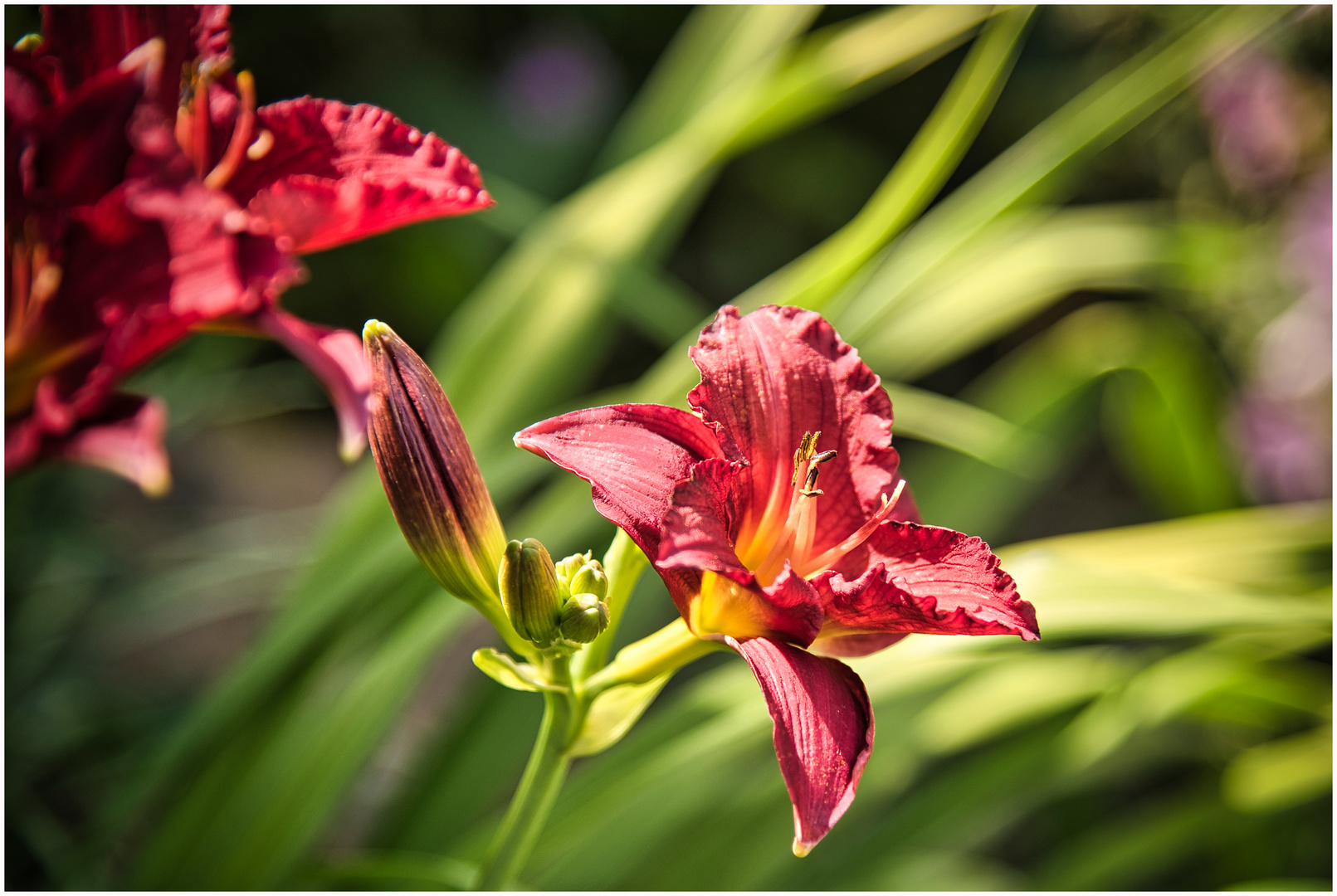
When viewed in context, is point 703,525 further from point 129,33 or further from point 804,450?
point 129,33

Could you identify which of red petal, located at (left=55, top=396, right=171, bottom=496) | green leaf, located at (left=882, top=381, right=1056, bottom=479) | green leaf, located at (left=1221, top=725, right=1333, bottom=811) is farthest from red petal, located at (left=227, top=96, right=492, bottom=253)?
green leaf, located at (left=1221, top=725, right=1333, bottom=811)

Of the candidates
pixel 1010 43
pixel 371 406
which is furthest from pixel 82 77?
pixel 1010 43

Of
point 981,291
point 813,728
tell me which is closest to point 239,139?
point 813,728

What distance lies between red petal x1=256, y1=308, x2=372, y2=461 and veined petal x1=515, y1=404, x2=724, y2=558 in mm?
104

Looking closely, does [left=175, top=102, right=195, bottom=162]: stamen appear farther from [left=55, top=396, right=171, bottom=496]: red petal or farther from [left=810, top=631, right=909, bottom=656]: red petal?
[left=810, top=631, right=909, bottom=656]: red petal

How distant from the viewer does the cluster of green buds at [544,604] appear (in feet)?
0.96

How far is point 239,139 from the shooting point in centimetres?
41

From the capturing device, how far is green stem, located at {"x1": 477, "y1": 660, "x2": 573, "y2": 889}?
34 cm

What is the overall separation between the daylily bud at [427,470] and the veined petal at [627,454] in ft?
0.12

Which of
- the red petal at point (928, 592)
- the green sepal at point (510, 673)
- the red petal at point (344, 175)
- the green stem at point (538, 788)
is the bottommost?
the green stem at point (538, 788)

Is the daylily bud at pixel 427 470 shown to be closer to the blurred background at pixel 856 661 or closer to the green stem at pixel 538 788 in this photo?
the green stem at pixel 538 788

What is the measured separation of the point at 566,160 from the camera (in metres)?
1.50

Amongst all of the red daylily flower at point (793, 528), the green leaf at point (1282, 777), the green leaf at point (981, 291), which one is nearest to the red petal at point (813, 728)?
the red daylily flower at point (793, 528)

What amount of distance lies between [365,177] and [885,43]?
0.53m
